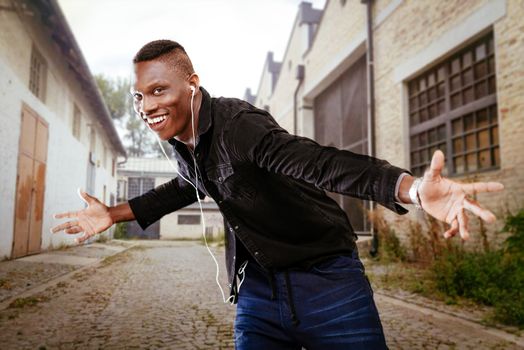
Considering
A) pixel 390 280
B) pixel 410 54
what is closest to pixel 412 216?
pixel 390 280

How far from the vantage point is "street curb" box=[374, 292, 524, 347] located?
156 inches

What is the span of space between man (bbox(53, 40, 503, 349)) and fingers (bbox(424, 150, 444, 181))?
216 mm

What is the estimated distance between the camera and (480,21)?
8016 mm

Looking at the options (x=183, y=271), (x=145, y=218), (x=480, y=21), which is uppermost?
(x=480, y=21)

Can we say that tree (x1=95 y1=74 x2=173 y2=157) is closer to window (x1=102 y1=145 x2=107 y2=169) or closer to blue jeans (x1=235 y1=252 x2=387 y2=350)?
window (x1=102 y1=145 x2=107 y2=169)

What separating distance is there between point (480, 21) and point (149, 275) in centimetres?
779

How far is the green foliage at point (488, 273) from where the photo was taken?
4961 mm

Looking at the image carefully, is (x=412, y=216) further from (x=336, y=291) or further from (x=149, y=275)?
(x=336, y=291)

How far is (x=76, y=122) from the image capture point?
15914 mm

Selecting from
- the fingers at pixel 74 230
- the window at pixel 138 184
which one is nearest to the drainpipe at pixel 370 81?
the fingers at pixel 74 230

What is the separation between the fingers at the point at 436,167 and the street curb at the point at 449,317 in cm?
341

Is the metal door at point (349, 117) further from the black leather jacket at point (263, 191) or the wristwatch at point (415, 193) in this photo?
the wristwatch at point (415, 193)

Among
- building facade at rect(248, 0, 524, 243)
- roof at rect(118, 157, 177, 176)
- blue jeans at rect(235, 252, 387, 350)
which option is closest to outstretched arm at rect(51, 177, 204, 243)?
blue jeans at rect(235, 252, 387, 350)

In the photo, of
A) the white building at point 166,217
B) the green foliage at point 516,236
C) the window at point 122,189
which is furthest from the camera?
the window at point 122,189
